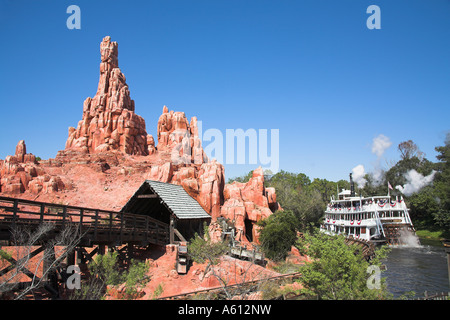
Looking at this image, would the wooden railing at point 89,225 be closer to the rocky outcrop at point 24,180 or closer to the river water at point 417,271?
the river water at point 417,271

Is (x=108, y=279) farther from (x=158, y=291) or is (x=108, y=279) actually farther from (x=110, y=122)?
(x=110, y=122)

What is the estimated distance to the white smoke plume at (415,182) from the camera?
61031mm

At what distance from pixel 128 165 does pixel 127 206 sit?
110 ft

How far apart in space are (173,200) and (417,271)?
2214cm

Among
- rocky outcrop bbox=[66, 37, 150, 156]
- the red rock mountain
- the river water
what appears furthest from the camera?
rocky outcrop bbox=[66, 37, 150, 156]

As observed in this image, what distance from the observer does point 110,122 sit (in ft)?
188

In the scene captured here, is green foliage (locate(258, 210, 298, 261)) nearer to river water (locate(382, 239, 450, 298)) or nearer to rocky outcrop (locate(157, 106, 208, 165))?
river water (locate(382, 239, 450, 298))

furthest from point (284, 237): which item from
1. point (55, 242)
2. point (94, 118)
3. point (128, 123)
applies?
point (94, 118)

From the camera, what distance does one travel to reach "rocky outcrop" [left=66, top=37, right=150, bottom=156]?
182 ft

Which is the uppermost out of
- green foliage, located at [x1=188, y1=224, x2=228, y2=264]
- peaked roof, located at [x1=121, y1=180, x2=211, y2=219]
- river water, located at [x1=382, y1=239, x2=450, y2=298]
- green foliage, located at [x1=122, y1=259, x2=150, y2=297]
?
peaked roof, located at [x1=121, y1=180, x2=211, y2=219]

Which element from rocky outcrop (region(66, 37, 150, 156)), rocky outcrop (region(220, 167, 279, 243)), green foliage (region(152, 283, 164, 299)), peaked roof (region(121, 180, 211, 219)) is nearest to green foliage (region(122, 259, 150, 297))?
green foliage (region(152, 283, 164, 299))

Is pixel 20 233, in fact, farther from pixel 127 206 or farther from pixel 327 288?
pixel 327 288

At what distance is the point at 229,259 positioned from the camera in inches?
688

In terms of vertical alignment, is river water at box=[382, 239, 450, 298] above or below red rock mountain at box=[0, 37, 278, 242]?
below
